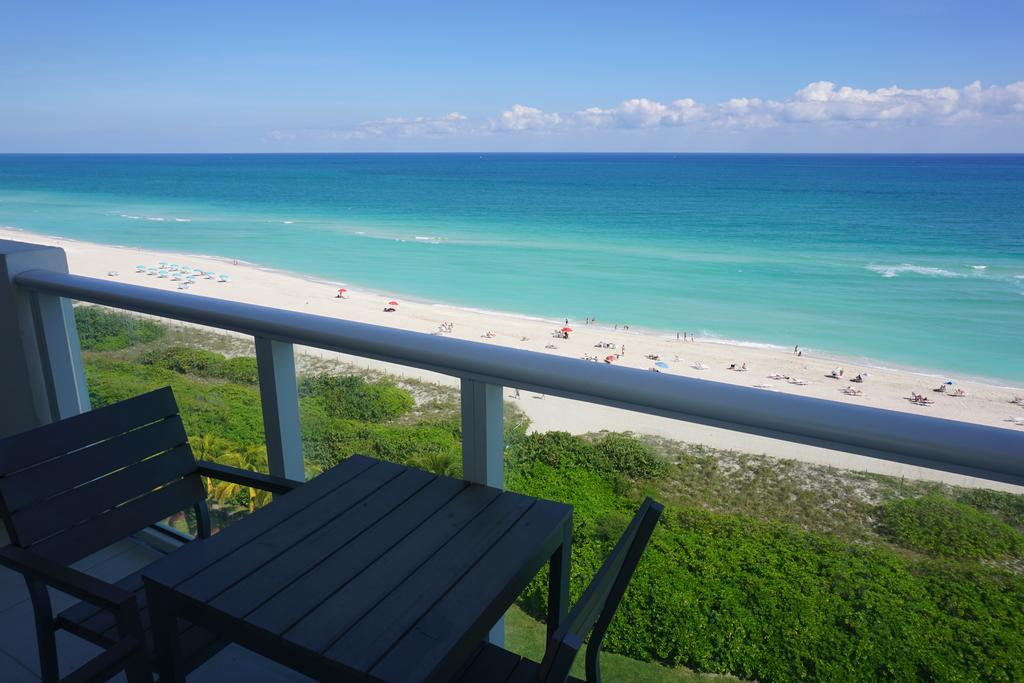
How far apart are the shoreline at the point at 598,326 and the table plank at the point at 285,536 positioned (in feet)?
77.9

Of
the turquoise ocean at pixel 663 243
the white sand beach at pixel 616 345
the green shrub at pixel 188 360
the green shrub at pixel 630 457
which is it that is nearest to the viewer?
the green shrub at pixel 630 457

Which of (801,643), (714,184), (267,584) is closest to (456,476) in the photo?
(267,584)

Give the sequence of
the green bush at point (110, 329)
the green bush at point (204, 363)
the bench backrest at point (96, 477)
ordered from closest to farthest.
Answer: the bench backrest at point (96, 477) → the green bush at point (204, 363) → the green bush at point (110, 329)

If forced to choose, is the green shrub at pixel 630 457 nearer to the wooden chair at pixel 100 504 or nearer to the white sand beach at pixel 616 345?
the wooden chair at pixel 100 504

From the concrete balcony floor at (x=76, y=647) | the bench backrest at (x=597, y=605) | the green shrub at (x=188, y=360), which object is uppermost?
the bench backrest at (x=597, y=605)

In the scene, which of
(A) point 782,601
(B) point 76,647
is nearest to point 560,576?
(A) point 782,601

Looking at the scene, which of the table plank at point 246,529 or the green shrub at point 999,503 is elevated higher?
the green shrub at point 999,503

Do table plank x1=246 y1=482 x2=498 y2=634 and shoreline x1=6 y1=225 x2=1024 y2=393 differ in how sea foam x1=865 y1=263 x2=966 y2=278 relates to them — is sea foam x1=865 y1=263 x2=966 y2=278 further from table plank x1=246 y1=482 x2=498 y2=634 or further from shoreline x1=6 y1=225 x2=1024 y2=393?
table plank x1=246 y1=482 x2=498 y2=634

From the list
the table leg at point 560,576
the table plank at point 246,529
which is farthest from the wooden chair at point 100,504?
the table leg at point 560,576

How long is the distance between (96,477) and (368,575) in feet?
3.51

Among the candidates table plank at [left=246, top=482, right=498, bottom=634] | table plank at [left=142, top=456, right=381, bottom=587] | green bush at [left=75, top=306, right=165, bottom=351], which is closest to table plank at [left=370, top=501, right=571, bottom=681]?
table plank at [left=246, top=482, right=498, bottom=634]

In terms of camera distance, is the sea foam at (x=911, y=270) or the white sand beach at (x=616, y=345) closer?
the white sand beach at (x=616, y=345)

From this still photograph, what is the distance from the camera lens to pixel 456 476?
1.92 metres

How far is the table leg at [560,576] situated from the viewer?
1.60 meters
